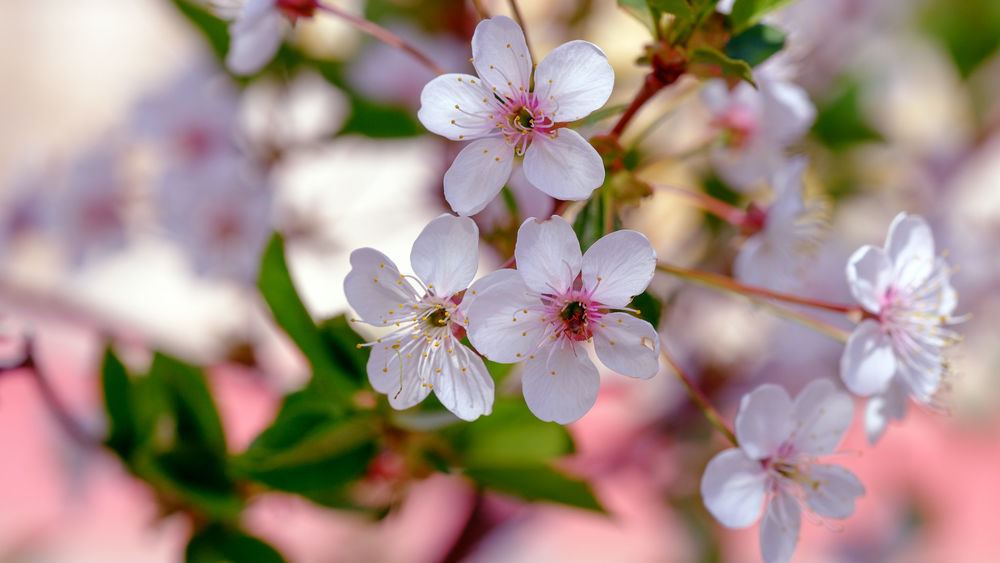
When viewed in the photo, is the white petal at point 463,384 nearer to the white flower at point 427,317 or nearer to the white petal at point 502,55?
the white flower at point 427,317

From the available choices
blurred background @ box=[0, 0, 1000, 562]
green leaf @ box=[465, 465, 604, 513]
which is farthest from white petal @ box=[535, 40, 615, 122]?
green leaf @ box=[465, 465, 604, 513]

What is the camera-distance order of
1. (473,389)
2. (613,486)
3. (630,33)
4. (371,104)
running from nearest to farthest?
(473,389)
(371,104)
(613,486)
(630,33)

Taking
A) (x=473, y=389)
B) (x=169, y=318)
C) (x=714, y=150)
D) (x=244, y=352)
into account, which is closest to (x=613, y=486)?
(x=244, y=352)

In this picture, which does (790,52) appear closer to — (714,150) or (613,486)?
(714,150)

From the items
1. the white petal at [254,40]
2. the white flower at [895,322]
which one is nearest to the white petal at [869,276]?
the white flower at [895,322]

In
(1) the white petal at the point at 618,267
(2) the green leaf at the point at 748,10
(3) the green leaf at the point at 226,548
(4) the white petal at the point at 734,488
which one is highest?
(2) the green leaf at the point at 748,10

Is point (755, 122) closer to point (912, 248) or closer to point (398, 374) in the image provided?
point (912, 248)

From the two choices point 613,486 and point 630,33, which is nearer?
point 613,486
